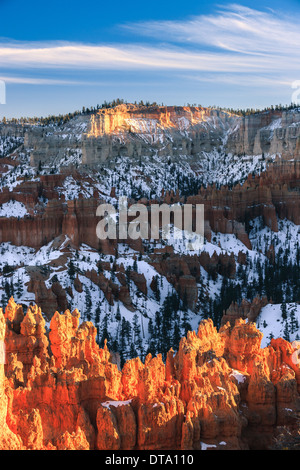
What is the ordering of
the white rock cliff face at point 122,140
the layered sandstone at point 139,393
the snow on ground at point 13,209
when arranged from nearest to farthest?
the layered sandstone at point 139,393 → the snow on ground at point 13,209 → the white rock cliff face at point 122,140

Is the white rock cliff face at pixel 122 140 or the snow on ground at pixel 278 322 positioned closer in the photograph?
the snow on ground at pixel 278 322

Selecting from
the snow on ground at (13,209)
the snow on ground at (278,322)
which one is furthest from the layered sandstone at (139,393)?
the snow on ground at (13,209)

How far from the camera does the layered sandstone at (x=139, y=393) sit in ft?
116

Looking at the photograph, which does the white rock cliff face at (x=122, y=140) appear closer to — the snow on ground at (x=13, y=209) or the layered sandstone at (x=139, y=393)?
the snow on ground at (x=13, y=209)

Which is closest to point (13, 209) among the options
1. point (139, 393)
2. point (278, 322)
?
point (278, 322)

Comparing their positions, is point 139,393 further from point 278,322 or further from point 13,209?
point 13,209

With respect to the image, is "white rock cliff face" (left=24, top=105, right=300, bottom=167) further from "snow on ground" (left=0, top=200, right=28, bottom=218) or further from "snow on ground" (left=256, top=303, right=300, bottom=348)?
"snow on ground" (left=256, top=303, right=300, bottom=348)

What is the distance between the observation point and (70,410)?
37.5 m

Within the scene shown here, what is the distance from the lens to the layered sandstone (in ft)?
116

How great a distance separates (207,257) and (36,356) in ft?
226

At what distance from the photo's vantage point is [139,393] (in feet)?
126

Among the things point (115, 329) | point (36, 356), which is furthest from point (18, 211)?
point (36, 356)

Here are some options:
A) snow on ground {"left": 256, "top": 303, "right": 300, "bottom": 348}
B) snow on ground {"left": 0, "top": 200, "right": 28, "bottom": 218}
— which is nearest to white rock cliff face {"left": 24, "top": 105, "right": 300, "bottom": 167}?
snow on ground {"left": 0, "top": 200, "right": 28, "bottom": 218}

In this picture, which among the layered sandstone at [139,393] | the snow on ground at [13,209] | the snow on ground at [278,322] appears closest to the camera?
the layered sandstone at [139,393]
